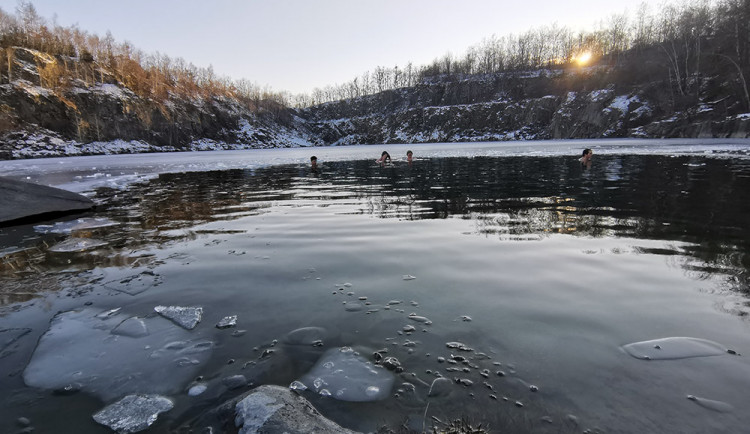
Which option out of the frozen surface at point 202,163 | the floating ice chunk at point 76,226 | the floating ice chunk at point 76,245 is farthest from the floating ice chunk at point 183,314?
the frozen surface at point 202,163

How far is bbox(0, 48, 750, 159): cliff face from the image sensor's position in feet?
206

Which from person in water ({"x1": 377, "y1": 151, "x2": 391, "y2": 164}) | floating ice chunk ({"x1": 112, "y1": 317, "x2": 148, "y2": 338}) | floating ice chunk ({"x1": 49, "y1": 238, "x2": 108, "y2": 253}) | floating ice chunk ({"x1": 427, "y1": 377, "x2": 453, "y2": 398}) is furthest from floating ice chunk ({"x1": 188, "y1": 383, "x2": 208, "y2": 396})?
person in water ({"x1": 377, "y1": 151, "x2": 391, "y2": 164})

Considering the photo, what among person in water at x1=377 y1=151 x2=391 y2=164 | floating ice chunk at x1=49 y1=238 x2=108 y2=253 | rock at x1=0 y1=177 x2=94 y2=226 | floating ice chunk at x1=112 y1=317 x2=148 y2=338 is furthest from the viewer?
person in water at x1=377 y1=151 x2=391 y2=164

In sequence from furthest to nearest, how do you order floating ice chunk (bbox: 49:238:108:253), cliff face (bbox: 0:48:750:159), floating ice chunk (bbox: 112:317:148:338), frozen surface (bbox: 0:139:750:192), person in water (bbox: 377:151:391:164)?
cliff face (bbox: 0:48:750:159), person in water (bbox: 377:151:391:164), frozen surface (bbox: 0:139:750:192), floating ice chunk (bbox: 49:238:108:253), floating ice chunk (bbox: 112:317:148:338)

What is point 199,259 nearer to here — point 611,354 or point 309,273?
point 309,273

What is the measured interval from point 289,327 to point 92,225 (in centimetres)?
801

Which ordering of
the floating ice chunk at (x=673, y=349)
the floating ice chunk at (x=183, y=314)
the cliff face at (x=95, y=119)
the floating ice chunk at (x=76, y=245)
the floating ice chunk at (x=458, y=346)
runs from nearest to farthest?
1. the floating ice chunk at (x=673, y=349)
2. the floating ice chunk at (x=458, y=346)
3. the floating ice chunk at (x=183, y=314)
4. the floating ice chunk at (x=76, y=245)
5. the cliff face at (x=95, y=119)

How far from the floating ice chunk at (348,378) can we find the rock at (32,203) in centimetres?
1090

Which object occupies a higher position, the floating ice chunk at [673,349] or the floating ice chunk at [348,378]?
the floating ice chunk at [673,349]

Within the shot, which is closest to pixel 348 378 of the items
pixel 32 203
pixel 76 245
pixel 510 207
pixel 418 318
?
pixel 418 318

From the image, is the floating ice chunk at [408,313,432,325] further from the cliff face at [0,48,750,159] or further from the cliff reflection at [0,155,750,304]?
the cliff face at [0,48,750,159]

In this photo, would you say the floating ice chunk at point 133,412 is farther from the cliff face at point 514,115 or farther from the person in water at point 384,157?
the cliff face at point 514,115

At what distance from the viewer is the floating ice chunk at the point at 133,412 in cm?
229

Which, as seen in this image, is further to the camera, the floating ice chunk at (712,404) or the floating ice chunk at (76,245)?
the floating ice chunk at (76,245)
